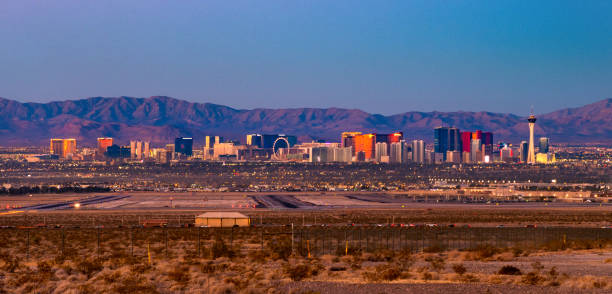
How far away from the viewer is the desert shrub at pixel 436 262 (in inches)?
1419

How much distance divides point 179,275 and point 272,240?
25.2m

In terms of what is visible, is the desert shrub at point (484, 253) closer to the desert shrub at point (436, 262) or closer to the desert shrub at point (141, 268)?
the desert shrub at point (436, 262)

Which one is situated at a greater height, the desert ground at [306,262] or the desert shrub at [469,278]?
the desert shrub at [469,278]

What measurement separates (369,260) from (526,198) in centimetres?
12284

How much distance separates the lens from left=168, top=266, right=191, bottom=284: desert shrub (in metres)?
30.9

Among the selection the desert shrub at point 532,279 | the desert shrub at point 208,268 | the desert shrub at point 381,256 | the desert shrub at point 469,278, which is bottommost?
the desert shrub at point 381,256

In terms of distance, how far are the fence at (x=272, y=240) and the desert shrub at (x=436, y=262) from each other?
19.2 feet

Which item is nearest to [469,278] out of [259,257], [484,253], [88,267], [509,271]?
[509,271]

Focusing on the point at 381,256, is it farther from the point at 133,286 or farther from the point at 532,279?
the point at 133,286

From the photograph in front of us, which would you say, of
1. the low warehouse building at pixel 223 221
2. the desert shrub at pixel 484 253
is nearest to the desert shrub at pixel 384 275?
the desert shrub at pixel 484 253

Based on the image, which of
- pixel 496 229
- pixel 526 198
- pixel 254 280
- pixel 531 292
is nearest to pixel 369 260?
pixel 254 280

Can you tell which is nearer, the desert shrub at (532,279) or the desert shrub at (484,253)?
the desert shrub at (532,279)

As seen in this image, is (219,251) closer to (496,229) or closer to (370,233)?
(370,233)

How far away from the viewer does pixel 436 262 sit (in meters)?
39.2
